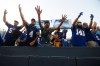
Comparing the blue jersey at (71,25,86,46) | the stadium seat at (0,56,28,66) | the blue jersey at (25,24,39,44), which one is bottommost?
the stadium seat at (0,56,28,66)

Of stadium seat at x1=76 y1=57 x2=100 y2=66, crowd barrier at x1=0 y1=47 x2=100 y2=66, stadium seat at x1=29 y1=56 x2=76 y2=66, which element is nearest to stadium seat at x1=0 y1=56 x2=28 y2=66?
crowd barrier at x1=0 y1=47 x2=100 y2=66

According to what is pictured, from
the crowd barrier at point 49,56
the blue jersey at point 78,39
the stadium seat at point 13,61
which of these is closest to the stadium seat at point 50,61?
the crowd barrier at point 49,56

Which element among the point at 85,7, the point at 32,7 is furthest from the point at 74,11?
the point at 32,7

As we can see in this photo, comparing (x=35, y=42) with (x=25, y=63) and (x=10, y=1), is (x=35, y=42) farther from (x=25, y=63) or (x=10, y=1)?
(x=10, y=1)

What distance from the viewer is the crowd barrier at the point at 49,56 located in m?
4.11

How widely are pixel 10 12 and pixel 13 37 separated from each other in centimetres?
325

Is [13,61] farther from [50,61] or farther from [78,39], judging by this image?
[78,39]

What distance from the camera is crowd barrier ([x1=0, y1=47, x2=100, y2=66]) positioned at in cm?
411

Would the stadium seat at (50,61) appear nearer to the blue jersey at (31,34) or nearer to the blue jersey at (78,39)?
the blue jersey at (31,34)

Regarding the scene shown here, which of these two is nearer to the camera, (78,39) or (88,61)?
(88,61)

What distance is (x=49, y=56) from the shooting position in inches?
165

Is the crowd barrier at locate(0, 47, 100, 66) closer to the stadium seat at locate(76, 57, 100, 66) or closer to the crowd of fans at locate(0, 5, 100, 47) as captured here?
the stadium seat at locate(76, 57, 100, 66)

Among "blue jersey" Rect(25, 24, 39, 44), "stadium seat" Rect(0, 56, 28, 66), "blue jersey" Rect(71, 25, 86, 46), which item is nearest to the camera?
"stadium seat" Rect(0, 56, 28, 66)

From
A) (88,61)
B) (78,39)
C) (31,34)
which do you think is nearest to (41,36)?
(31,34)
